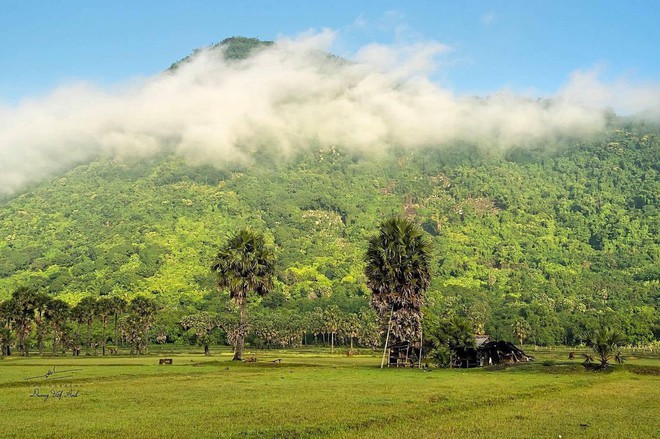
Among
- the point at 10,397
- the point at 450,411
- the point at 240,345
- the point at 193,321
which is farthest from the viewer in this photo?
the point at 193,321

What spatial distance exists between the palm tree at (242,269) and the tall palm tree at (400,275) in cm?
1365

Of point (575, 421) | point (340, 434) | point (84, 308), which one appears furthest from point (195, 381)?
point (84, 308)

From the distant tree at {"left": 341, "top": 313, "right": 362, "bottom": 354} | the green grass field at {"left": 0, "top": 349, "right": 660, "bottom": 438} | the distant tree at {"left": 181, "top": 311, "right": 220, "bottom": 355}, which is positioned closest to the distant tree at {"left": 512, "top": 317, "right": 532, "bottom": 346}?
the distant tree at {"left": 341, "top": 313, "right": 362, "bottom": 354}

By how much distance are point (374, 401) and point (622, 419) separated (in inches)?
429

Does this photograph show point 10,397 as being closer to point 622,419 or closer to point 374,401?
point 374,401

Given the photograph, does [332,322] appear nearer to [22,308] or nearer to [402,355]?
[22,308]

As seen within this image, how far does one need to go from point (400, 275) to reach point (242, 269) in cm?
1837

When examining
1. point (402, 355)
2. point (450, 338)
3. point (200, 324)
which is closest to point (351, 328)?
point (200, 324)

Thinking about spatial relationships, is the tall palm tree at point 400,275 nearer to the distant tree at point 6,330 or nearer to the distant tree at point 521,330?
the distant tree at point 6,330

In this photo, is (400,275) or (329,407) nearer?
(329,407)

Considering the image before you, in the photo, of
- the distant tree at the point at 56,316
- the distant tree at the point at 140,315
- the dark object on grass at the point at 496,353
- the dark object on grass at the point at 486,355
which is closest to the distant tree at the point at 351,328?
the distant tree at the point at 140,315

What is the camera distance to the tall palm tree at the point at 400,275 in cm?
6034

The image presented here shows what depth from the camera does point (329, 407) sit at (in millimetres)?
27188

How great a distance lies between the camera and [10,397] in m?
31.5
